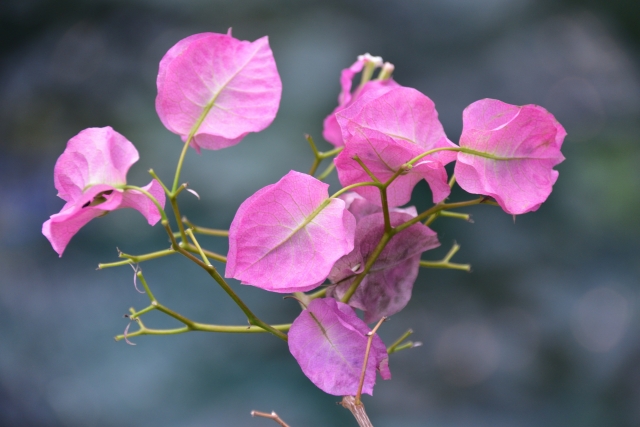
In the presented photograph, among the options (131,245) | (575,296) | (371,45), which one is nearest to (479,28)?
(371,45)

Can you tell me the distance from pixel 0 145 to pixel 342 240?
1171 mm

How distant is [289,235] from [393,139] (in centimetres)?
7

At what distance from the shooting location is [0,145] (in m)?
1.15

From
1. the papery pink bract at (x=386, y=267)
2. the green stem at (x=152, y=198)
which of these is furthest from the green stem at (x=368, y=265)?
the green stem at (x=152, y=198)

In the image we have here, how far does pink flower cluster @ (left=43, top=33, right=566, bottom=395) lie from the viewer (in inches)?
9.9

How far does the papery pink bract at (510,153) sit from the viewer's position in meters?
0.26

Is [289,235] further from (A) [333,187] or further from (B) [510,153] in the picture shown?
(A) [333,187]

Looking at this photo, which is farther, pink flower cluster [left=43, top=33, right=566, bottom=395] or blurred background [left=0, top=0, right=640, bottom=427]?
blurred background [left=0, top=0, right=640, bottom=427]

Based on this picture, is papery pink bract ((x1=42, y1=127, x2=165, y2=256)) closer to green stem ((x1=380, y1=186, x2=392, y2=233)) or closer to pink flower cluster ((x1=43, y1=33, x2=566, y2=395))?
pink flower cluster ((x1=43, y1=33, x2=566, y2=395))

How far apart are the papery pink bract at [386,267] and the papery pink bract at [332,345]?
0.03 meters

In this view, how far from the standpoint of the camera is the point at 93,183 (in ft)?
0.86

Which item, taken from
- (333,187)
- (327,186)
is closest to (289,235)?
(327,186)

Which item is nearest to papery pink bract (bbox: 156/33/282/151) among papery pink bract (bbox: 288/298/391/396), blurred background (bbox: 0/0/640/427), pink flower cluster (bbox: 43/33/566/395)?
pink flower cluster (bbox: 43/33/566/395)

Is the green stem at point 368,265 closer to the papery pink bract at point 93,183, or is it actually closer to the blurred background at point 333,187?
the papery pink bract at point 93,183
